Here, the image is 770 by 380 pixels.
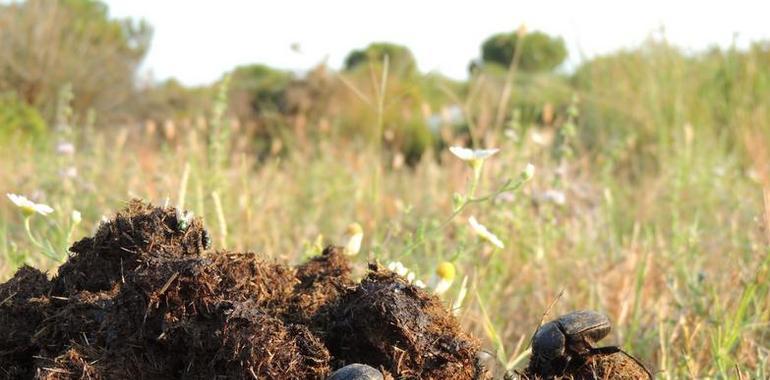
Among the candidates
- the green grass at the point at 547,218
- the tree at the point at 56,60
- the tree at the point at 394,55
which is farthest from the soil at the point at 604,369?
the tree at the point at 56,60

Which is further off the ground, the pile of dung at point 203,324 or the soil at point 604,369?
the pile of dung at point 203,324

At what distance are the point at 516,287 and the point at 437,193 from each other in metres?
1.94

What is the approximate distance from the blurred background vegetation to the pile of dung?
568mm

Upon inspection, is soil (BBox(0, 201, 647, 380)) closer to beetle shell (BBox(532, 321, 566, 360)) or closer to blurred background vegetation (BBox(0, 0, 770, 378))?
beetle shell (BBox(532, 321, 566, 360))

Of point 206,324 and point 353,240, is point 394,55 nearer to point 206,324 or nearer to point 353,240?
point 353,240

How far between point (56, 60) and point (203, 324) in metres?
11.7

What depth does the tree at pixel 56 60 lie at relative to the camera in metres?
11.6

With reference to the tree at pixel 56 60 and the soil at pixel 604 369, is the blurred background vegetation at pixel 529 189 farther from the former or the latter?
the soil at pixel 604 369

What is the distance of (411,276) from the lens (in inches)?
70.0

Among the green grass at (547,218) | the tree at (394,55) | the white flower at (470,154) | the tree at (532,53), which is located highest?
the tree at (532,53)

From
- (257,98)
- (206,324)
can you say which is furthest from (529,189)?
(257,98)

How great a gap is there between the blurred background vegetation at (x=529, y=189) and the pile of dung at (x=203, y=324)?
0.57 metres

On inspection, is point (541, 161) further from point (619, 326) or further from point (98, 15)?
point (98, 15)

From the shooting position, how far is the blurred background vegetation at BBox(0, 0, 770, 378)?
2629 mm
